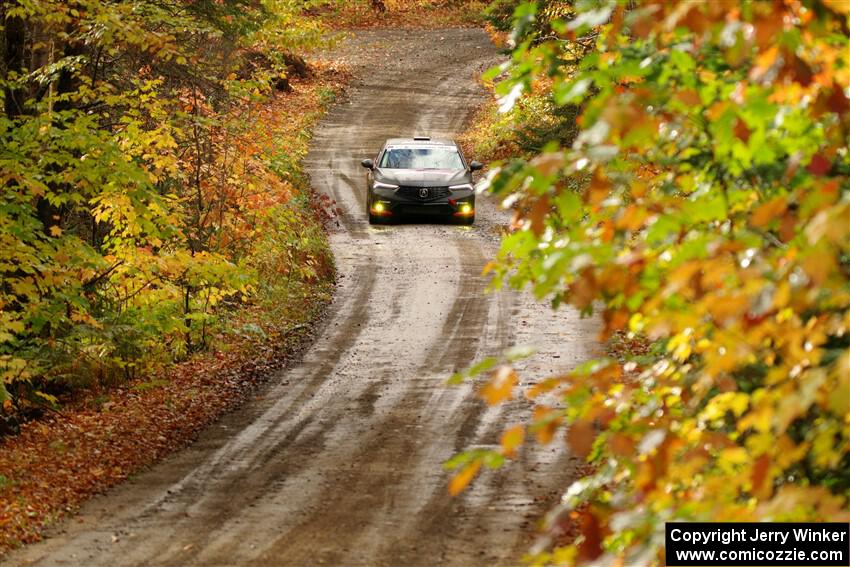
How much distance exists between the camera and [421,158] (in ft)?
79.7

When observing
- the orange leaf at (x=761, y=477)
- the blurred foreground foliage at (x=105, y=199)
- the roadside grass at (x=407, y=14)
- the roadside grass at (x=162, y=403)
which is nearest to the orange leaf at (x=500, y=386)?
the orange leaf at (x=761, y=477)

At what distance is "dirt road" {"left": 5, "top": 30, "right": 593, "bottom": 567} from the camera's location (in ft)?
27.8

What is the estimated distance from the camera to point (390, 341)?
1606 centimetres

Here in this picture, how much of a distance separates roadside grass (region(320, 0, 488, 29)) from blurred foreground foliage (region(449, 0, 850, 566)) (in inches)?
1939

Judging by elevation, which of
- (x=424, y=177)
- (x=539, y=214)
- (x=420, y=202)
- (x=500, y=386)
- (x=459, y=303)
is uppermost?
(x=539, y=214)

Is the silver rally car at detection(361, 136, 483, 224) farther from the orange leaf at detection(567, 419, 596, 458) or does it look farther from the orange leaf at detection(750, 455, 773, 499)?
the orange leaf at detection(750, 455, 773, 499)

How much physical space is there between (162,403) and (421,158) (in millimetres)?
12379

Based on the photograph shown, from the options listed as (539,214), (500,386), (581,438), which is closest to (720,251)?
(539,214)

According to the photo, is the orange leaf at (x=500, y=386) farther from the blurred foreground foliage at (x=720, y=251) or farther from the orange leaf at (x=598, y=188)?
the orange leaf at (x=598, y=188)

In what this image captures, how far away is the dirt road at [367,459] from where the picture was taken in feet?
27.8

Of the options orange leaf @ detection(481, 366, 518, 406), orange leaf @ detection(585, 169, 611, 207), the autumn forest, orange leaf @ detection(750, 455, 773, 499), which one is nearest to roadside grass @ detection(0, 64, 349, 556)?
the autumn forest

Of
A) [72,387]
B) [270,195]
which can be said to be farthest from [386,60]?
[72,387]

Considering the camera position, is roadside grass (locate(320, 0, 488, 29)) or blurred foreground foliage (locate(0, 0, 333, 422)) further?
roadside grass (locate(320, 0, 488, 29))

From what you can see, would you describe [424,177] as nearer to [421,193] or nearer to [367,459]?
[421,193]
